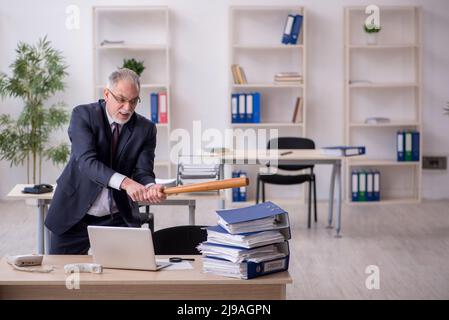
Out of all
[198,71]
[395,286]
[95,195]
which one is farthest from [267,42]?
[95,195]

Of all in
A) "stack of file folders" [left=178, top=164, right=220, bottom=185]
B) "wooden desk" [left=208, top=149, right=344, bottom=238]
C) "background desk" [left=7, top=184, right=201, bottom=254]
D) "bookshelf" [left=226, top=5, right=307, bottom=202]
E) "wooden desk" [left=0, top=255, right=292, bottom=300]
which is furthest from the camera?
"bookshelf" [left=226, top=5, right=307, bottom=202]

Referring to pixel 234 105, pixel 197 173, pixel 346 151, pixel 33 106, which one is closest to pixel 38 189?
pixel 197 173

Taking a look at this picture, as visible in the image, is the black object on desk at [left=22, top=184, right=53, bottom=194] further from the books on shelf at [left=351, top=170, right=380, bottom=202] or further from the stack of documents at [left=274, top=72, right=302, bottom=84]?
the books on shelf at [left=351, top=170, right=380, bottom=202]

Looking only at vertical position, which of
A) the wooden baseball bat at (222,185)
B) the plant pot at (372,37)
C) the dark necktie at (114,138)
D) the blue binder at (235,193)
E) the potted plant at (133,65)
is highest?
the plant pot at (372,37)

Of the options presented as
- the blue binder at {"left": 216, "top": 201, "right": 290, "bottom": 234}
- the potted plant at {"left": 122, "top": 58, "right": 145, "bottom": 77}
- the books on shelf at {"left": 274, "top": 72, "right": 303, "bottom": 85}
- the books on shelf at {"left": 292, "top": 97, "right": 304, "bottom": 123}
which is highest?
the potted plant at {"left": 122, "top": 58, "right": 145, "bottom": 77}

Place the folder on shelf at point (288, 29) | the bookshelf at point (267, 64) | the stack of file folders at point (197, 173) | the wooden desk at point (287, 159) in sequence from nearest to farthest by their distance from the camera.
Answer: the stack of file folders at point (197, 173), the wooden desk at point (287, 159), the folder on shelf at point (288, 29), the bookshelf at point (267, 64)

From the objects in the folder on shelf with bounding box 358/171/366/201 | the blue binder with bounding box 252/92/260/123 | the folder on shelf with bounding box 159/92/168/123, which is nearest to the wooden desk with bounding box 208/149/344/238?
the blue binder with bounding box 252/92/260/123

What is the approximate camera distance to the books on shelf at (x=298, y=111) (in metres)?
8.92

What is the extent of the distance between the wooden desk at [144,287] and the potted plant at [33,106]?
5.28 meters

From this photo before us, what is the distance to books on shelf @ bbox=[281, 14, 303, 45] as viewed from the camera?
8.79m

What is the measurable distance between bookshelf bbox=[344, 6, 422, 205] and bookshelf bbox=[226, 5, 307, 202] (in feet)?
1.88

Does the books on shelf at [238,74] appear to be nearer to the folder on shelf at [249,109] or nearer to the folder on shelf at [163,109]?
the folder on shelf at [249,109]

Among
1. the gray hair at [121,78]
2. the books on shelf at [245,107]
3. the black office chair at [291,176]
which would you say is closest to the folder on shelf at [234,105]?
the books on shelf at [245,107]
